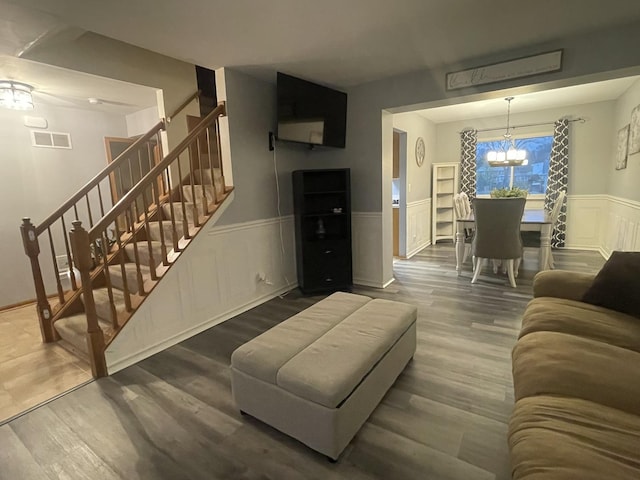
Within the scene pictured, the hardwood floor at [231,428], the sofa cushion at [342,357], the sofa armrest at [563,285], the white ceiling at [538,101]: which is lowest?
the hardwood floor at [231,428]

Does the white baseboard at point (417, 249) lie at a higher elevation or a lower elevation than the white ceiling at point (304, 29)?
lower

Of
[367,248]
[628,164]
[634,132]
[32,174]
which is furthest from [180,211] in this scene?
[628,164]

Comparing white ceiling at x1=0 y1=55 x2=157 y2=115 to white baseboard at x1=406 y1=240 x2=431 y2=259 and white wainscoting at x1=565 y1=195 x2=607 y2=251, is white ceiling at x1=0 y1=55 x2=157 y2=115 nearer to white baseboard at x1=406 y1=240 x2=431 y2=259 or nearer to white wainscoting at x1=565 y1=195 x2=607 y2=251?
white baseboard at x1=406 y1=240 x2=431 y2=259

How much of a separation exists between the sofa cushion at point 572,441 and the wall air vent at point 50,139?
5261mm

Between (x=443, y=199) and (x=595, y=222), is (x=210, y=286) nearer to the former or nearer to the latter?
(x=443, y=199)

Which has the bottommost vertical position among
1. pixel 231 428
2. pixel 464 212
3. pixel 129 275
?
pixel 231 428

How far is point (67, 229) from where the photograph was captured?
4133mm

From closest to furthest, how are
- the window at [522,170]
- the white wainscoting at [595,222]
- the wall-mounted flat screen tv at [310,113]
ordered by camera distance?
the wall-mounted flat screen tv at [310,113] → the white wainscoting at [595,222] → the window at [522,170]

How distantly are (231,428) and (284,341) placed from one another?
0.54m

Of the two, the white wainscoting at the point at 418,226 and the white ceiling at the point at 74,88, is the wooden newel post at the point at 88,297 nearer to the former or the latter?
the white ceiling at the point at 74,88

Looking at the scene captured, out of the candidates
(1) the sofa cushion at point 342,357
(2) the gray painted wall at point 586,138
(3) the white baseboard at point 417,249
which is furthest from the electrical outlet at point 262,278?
(2) the gray painted wall at point 586,138

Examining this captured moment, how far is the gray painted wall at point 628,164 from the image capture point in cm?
387

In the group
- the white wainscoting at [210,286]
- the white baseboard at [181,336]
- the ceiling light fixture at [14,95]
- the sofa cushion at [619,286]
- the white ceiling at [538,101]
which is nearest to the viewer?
the sofa cushion at [619,286]

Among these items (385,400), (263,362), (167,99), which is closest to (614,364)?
(385,400)
